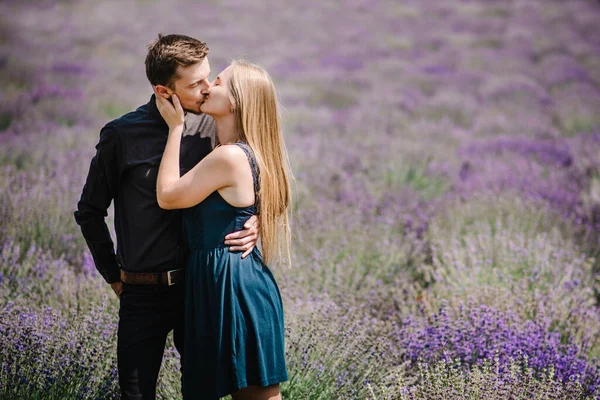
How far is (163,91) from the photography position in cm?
209

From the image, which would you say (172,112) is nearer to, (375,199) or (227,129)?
(227,129)

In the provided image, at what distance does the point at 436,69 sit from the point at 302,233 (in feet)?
25.4

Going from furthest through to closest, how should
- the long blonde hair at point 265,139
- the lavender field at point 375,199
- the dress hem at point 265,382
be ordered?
the lavender field at point 375,199, the long blonde hair at point 265,139, the dress hem at point 265,382

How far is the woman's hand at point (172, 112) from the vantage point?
2.03 m

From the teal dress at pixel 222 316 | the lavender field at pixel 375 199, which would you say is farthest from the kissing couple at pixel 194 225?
the lavender field at pixel 375 199

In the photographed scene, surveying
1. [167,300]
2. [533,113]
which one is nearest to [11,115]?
[167,300]

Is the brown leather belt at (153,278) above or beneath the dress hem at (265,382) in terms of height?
above

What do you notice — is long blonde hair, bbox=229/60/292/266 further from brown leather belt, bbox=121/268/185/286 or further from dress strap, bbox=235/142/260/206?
brown leather belt, bbox=121/268/185/286

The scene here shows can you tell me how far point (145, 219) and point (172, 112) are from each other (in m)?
0.38

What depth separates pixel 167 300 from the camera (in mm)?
2094

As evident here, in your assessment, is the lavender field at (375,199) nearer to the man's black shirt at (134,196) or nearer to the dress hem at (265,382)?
the dress hem at (265,382)

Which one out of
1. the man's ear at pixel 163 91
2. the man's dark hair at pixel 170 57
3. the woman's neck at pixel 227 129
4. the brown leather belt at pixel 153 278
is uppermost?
the man's dark hair at pixel 170 57

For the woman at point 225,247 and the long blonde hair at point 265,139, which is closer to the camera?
the woman at point 225,247

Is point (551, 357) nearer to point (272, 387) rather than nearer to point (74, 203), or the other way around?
point (272, 387)
